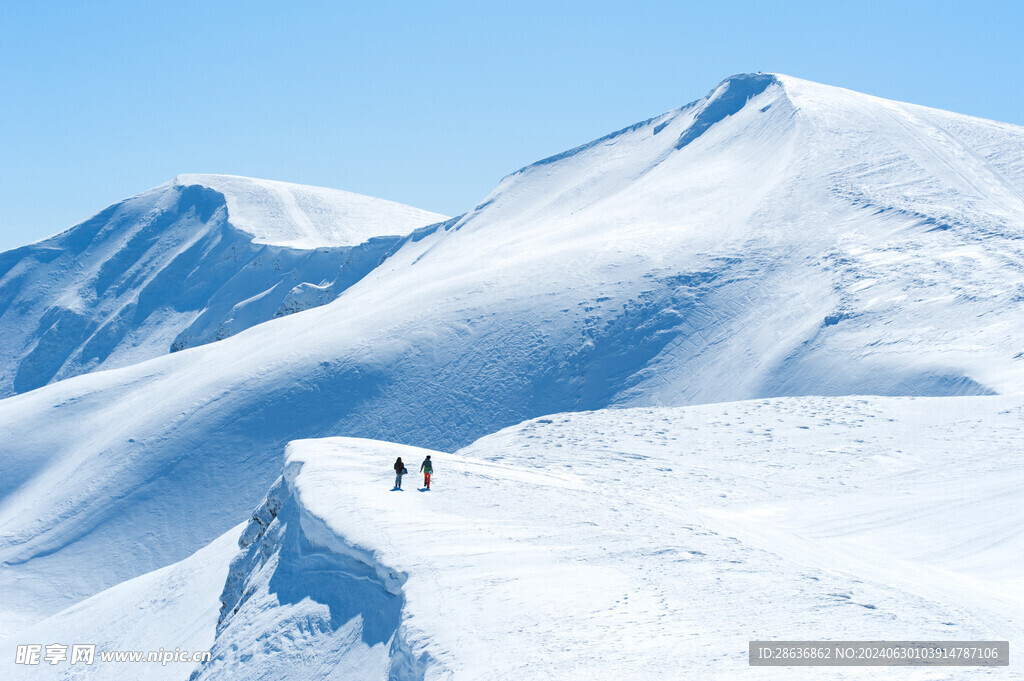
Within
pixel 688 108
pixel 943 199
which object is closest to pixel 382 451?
pixel 943 199

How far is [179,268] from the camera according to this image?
118 meters

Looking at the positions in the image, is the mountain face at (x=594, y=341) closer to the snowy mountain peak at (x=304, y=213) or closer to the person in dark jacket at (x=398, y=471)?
the person in dark jacket at (x=398, y=471)

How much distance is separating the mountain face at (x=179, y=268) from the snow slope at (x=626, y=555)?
7644 cm

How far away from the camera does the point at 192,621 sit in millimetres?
20031

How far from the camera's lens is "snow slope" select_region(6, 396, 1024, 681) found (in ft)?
33.8

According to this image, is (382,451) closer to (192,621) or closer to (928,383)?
(192,621)

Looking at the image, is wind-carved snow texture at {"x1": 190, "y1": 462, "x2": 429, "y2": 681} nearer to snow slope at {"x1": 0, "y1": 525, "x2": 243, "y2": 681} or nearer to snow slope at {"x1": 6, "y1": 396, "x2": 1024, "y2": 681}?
snow slope at {"x1": 6, "y1": 396, "x2": 1024, "y2": 681}

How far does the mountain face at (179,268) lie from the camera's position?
340 ft

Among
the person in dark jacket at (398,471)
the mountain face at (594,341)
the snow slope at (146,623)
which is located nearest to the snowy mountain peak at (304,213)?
the mountain face at (594,341)

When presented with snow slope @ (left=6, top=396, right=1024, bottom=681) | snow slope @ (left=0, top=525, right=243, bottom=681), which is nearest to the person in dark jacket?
snow slope @ (left=6, top=396, right=1024, bottom=681)

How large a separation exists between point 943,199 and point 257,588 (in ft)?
151

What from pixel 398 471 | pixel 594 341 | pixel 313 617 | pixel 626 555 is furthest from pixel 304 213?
pixel 626 555

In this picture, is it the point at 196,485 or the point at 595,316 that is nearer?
the point at 196,485

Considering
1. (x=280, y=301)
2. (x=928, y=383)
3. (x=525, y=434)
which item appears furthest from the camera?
(x=280, y=301)
